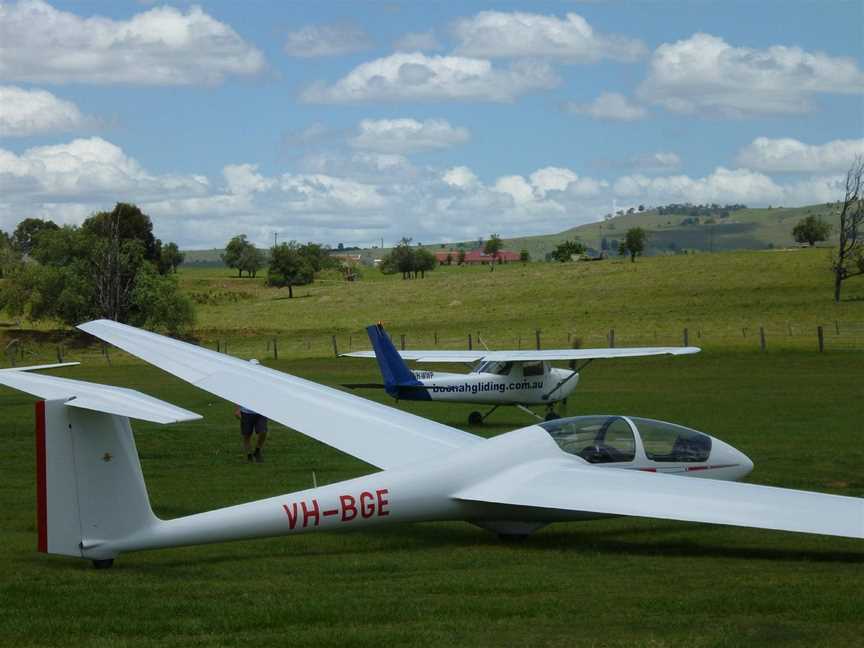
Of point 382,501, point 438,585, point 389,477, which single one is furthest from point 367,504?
point 438,585

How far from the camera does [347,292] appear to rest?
109 m

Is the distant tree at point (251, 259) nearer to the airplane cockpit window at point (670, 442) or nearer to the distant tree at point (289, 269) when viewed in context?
the distant tree at point (289, 269)

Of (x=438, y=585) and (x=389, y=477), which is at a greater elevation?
(x=389, y=477)

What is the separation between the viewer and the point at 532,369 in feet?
95.1

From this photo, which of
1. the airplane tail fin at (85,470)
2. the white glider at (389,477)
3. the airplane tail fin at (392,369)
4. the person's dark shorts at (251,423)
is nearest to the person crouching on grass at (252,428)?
the person's dark shorts at (251,423)

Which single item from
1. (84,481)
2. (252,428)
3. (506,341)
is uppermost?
(84,481)

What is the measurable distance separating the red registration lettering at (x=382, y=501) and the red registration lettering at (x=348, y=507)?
0.29 meters

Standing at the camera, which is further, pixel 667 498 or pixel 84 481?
pixel 667 498

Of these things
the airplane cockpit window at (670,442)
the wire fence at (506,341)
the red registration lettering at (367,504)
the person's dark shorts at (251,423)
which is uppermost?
the airplane cockpit window at (670,442)

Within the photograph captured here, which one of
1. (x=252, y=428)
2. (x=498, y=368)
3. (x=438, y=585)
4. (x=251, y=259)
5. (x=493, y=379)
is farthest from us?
(x=251, y=259)

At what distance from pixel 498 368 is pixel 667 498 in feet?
57.2

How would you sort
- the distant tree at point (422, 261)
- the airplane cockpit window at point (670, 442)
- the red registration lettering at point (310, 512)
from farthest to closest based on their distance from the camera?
the distant tree at point (422, 261)
the airplane cockpit window at point (670, 442)
the red registration lettering at point (310, 512)

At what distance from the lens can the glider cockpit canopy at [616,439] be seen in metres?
12.9

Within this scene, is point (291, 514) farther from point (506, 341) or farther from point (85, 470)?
point (506, 341)
